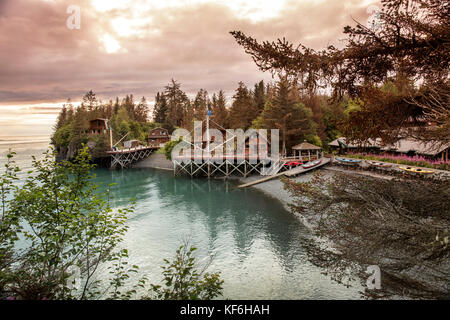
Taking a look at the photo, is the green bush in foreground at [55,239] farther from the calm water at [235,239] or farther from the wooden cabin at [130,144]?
the wooden cabin at [130,144]

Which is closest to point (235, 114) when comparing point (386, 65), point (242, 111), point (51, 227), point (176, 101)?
point (242, 111)

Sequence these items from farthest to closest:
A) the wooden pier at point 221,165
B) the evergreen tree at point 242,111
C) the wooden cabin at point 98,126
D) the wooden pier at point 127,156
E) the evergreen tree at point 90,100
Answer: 1. the evergreen tree at point 90,100
2. the wooden cabin at point 98,126
3. the evergreen tree at point 242,111
4. the wooden pier at point 127,156
5. the wooden pier at point 221,165

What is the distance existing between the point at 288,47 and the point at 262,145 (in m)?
27.1

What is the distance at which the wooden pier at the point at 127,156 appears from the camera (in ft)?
133

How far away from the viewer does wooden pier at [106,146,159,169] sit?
40.4m

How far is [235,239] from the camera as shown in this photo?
13.1m

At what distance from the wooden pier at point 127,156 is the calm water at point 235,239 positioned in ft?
60.1

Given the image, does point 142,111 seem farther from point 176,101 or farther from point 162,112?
point 176,101

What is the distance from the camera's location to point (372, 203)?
4.52 meters

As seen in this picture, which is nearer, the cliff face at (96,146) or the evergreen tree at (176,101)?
the cliff face at (96,146)

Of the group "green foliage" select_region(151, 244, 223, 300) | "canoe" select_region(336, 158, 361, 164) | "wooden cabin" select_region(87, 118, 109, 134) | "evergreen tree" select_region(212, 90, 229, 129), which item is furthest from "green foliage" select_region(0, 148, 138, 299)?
"wooden cabin" select_region(87, 118, 109, 134)

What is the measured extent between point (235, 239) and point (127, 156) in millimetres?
33302

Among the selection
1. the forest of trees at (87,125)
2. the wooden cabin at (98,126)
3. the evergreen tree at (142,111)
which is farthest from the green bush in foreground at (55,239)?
the evergreen tree at (142,111)

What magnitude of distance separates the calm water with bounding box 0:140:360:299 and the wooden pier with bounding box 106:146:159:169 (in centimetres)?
1830
